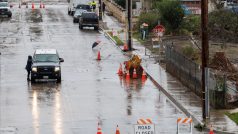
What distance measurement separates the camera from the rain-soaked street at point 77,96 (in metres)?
33.5

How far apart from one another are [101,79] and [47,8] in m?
54.3

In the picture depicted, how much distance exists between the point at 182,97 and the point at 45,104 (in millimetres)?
6574

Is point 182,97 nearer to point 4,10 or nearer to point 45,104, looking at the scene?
point 45,104

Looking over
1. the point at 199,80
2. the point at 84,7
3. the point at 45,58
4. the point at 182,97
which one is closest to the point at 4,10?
the point at 84,7

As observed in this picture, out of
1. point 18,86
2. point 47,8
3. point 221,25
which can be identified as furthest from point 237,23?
point 47,8

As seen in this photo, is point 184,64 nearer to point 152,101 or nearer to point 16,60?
point 152,101

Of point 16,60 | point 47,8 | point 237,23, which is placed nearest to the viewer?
point 16,60

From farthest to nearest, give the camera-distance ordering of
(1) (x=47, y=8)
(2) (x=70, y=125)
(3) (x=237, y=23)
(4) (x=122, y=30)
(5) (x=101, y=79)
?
(1) (x=47, y=8), (4) (x=122, y=30), (3) (x=237, y=23), (5) (x=101, y=79), (2) (x=70, y=125)

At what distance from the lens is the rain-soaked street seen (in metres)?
33.5

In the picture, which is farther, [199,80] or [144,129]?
[199,80]

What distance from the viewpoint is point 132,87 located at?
145ft

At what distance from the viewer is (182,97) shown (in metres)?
40.4

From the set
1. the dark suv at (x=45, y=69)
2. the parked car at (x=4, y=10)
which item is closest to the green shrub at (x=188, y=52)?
the dark suv at (x=45, y=69)

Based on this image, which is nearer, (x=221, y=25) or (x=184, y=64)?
(x=184, y=64)
